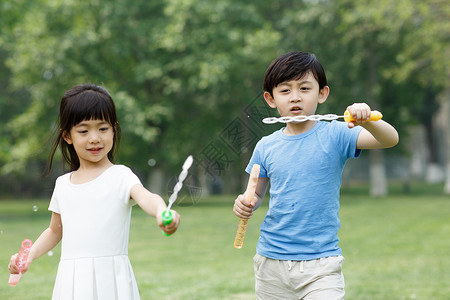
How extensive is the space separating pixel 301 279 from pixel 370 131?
78 cm

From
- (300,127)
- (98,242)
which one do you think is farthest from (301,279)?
(98,242)

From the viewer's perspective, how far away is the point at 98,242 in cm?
276

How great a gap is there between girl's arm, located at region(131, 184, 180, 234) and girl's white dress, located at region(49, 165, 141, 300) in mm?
69

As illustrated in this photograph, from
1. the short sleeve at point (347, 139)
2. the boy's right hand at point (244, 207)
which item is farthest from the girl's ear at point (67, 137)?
the short sleeve at point (347, 139)

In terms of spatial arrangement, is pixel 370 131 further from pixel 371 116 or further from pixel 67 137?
pixel 67 137

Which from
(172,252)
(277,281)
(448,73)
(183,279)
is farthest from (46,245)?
→ (448,73)

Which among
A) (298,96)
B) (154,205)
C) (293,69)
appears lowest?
(154,205)

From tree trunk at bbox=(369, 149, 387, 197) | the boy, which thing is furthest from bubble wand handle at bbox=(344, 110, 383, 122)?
tree trunk at bbox=(369, 149, 387, 197)

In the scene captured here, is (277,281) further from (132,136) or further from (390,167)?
(390,167)

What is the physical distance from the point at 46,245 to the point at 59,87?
19.6m

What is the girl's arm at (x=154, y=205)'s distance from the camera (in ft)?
7.64

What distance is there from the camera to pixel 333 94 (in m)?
24.2

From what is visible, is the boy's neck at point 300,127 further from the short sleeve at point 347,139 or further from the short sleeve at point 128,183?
the short sleeve at point 128,183

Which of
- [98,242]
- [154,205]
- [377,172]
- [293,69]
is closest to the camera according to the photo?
[154,205]
